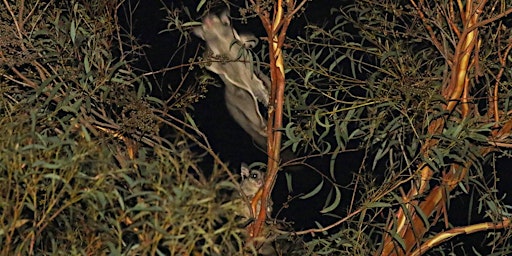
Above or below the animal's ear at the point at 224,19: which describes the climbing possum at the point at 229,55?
below

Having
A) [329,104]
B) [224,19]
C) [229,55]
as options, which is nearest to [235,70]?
[229,55]

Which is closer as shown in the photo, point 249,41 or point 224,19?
point 249,41

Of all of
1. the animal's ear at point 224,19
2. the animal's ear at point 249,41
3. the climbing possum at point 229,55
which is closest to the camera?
the animal's ear at point 249,41

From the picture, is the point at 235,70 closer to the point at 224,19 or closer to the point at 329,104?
the point at 224,19

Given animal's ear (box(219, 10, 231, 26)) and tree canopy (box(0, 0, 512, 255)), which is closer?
tree canopy (box(0, 0, 512, 255))

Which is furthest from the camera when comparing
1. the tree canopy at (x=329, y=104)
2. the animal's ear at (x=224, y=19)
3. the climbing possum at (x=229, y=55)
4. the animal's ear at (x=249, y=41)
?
the animal's ear at (x=224, y=19)

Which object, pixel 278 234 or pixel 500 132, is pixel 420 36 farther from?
pixel 278 234

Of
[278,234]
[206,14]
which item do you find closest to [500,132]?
[278,234]

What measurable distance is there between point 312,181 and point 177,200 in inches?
85.2

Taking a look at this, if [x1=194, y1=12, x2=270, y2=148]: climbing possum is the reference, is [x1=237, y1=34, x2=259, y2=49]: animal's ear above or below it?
above

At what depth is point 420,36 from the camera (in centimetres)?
294

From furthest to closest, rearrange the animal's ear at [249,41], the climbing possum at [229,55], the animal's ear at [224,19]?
1. the animal's ear at [224,19]
2. the climbing possum at [229,55]
3. the animal's ear at [249,41]

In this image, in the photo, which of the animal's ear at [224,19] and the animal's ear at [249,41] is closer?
the animal's ear at [249,41]

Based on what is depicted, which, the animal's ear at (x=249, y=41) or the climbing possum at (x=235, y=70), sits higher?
the animal's ear at (x=249, y=41)
